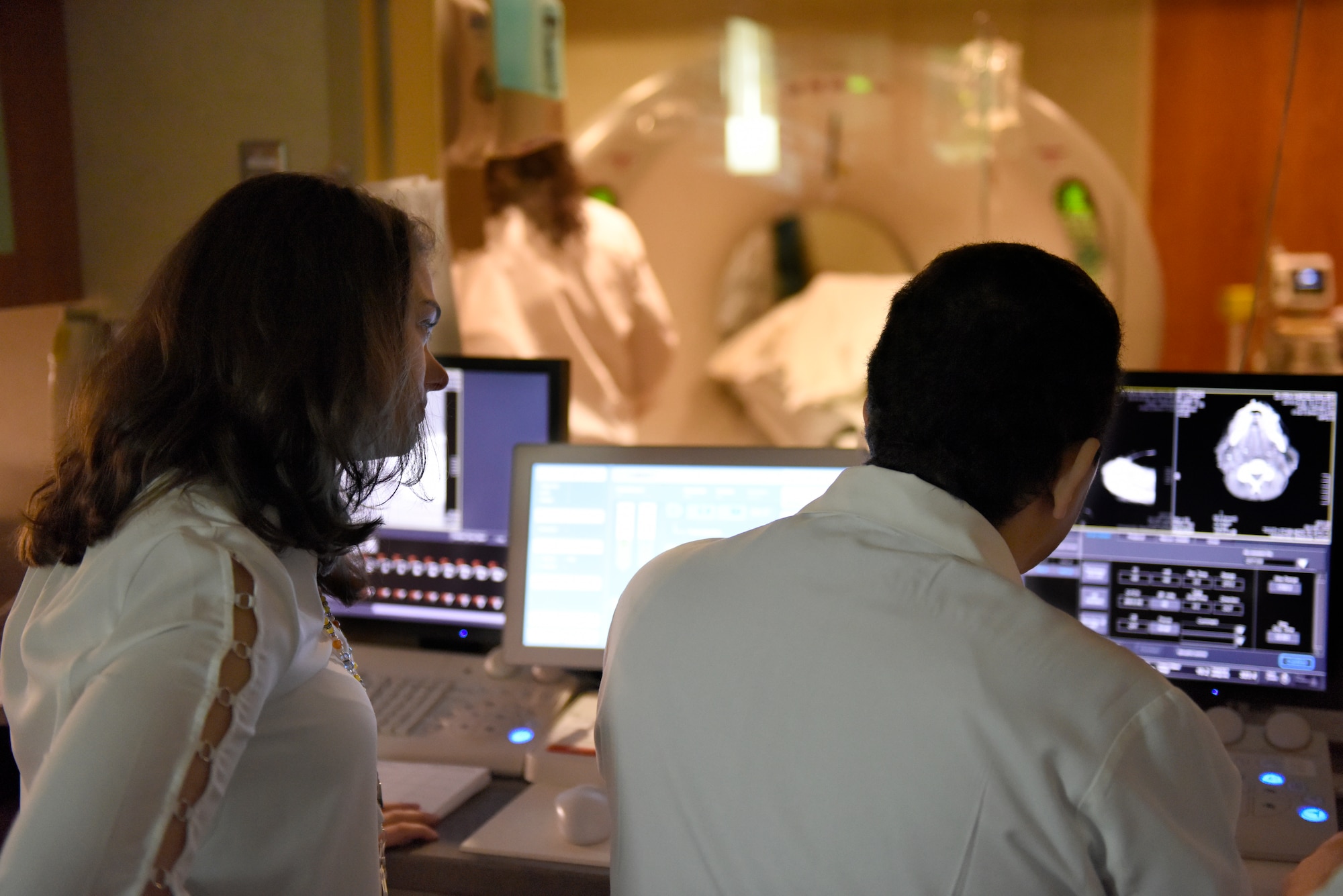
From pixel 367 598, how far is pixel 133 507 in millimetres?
931

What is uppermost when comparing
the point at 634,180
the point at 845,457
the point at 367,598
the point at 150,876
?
the point at 634,180

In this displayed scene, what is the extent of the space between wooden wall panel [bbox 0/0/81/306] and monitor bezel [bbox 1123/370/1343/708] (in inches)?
69.8

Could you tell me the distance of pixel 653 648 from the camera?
34.2 inches

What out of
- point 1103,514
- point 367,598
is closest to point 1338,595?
point 1103,514

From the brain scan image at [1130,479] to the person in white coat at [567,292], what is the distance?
4.08ft

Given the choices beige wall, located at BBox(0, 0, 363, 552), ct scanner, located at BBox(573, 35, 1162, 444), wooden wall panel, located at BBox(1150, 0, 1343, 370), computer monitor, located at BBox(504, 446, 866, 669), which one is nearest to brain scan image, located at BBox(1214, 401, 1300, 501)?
computer monitor, located at BBox(504, 446, 866, 669)

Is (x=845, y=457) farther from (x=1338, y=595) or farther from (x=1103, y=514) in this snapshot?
(x=1338, y=595)

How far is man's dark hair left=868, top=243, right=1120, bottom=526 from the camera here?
0.80 meters

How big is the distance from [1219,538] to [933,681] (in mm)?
868

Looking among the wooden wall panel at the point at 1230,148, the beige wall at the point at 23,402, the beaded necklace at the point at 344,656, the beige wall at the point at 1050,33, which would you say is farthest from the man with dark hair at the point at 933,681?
the beige wall at the point at 1050,33

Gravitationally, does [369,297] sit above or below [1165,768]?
above

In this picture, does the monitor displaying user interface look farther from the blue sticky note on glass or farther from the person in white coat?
the blue sticky note on glass

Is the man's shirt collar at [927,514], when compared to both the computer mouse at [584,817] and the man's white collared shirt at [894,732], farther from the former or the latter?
the computer mouse at [584,817]

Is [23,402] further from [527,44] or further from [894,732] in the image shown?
[894,732]
